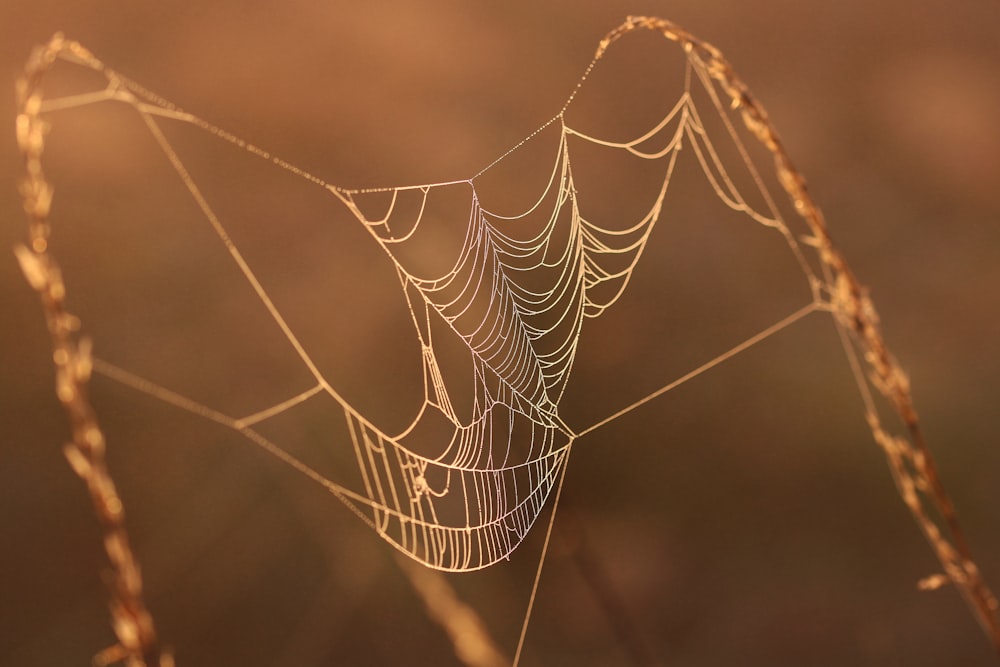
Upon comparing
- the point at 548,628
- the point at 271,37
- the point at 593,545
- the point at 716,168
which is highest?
the point at 271,37

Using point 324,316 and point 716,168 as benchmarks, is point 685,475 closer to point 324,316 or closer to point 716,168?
point 716,168

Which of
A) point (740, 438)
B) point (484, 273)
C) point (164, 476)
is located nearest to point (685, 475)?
point (740, 438)

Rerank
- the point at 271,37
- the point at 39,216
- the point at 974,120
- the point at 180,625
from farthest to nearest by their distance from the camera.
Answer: the point at 974,120 < the point at 180,625 < the point at 271,37 < the point at 39,216

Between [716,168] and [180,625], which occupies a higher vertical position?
[716,168]

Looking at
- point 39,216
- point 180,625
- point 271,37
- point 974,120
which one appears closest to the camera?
point 39,216

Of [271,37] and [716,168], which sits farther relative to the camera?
[716,168]

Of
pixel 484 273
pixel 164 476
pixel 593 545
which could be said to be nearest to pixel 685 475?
pixel 593 545
